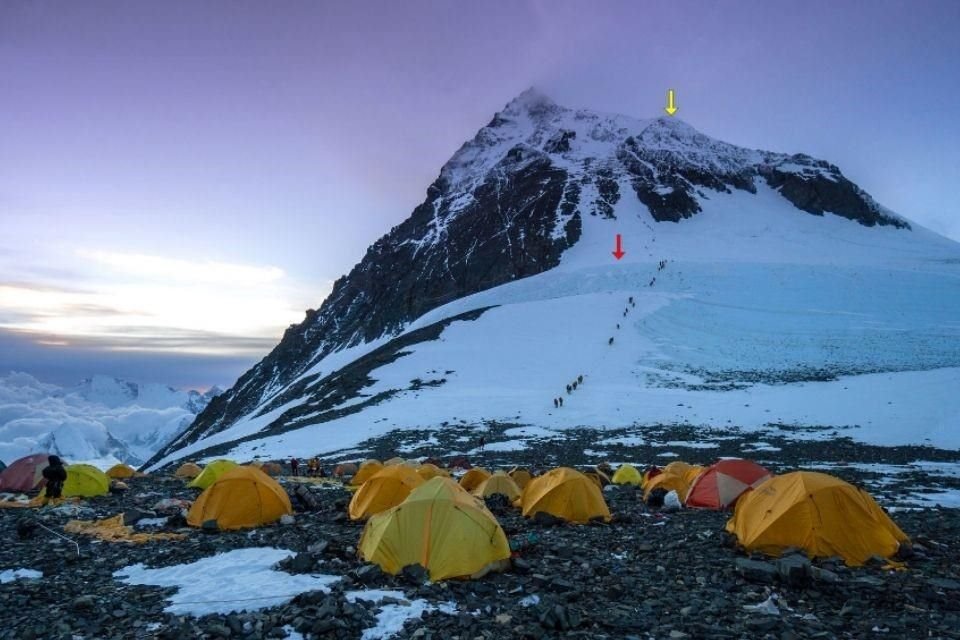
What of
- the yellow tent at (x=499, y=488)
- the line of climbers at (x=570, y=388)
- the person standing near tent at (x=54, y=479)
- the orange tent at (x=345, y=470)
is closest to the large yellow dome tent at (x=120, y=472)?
the person standing near tent at (x=54, y=479)

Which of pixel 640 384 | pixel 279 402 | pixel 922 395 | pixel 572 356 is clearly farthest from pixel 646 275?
pixel 279 402

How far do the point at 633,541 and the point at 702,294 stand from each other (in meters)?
65.9

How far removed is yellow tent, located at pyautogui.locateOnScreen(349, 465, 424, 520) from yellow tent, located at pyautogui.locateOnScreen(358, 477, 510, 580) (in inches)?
182

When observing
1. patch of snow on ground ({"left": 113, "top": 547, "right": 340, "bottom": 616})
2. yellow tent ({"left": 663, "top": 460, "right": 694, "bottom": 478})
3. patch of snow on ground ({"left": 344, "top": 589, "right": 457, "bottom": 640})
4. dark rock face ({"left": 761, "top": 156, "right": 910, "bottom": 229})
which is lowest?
yellow tent ({"left": 663, "top": 460, "right": 694, "bottom": 478})

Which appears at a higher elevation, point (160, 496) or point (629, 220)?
point (629, 220)

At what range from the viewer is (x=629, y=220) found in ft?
368

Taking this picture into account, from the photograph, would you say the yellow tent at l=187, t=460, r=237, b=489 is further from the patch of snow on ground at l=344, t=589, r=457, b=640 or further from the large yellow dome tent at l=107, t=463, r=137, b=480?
the patch of snow on ground at l=344, t=589, r=457, b=640

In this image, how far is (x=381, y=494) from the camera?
1463cm

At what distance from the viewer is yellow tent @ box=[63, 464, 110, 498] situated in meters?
19.3

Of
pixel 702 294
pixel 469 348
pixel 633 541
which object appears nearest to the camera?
pixel 633 541

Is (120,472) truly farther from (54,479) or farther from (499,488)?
(499,488)

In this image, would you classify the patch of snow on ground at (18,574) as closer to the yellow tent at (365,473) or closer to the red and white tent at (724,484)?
the yellow tent at (365,473)

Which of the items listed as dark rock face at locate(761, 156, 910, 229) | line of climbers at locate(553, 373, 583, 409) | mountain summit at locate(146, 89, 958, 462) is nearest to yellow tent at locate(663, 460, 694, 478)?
line of climbers at locate(553, 373, 583, 409)

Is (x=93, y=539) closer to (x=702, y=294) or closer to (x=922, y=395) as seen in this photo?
(x=922, y=395)
